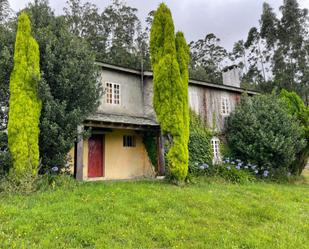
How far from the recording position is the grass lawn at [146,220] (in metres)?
5.02

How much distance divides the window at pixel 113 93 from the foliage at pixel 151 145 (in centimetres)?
234

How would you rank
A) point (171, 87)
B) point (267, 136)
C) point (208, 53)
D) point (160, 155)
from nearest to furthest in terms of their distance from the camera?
point (171, 87)
point (160, 155)
point (267, 136)
point (208, 53)

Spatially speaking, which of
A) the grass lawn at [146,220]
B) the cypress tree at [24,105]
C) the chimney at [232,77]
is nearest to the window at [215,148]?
the chimney at [232,77]

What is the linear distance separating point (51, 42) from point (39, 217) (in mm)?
5901

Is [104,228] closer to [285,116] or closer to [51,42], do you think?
[51,42]

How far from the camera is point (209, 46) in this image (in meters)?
42.6

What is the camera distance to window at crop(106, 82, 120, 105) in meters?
13.9

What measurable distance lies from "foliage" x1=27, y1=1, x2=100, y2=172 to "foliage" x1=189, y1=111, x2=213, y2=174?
5947 millimetres

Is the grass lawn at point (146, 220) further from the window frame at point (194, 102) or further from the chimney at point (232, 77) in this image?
the chimney at point (232, 77)

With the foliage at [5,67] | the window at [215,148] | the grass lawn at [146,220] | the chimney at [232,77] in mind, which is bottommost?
the grass lawn at [146,220]

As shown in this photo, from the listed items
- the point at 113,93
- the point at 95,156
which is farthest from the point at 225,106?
the point at 95,156

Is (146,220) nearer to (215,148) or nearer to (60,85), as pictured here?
(60,85)

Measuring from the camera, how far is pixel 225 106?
16969mm

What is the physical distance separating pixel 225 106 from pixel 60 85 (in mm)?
11055
